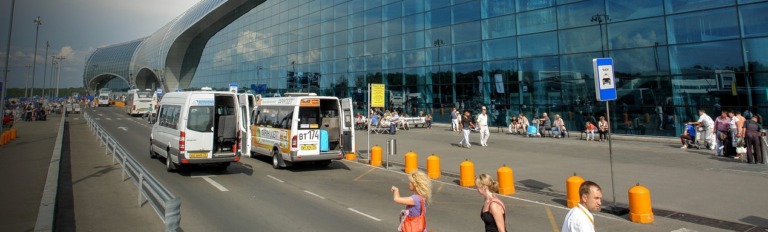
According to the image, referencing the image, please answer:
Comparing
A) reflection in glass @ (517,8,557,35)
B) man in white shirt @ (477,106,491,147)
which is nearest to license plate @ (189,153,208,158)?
man in white shirt @ (477,106,491,147)

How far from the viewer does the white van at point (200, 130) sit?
11523 mm

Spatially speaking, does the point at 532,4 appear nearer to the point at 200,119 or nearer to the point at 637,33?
the point at 637,33

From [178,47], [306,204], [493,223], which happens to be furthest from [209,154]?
[178,47]

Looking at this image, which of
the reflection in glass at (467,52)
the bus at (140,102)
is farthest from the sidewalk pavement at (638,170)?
the bus at (140,102)

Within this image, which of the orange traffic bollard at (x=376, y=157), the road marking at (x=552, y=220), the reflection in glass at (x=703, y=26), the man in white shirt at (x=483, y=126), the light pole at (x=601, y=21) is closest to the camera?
the road marking at (x=552, y=220)

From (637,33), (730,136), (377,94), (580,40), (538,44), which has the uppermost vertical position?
(538,44)

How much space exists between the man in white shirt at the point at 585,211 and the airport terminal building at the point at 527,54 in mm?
20669

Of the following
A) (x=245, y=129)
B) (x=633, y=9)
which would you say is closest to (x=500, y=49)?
(x=633, y=9)

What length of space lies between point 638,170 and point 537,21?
15.9 meters

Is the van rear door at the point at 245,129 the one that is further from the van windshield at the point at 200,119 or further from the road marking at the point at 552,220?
the road marking at the point at 552,220

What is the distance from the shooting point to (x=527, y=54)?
26.4m

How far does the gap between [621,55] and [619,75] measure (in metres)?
1.09

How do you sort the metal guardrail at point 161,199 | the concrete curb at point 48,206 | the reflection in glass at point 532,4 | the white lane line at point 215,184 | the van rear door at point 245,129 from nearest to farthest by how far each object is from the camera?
the metal guardrail at point 161,199 < the concrete curb at point 48,206 < the white lane line at point 215,184 < the van rear door at point 245,129 < the reflection in glass at point 532,4

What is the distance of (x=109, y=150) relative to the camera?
1627 cm
